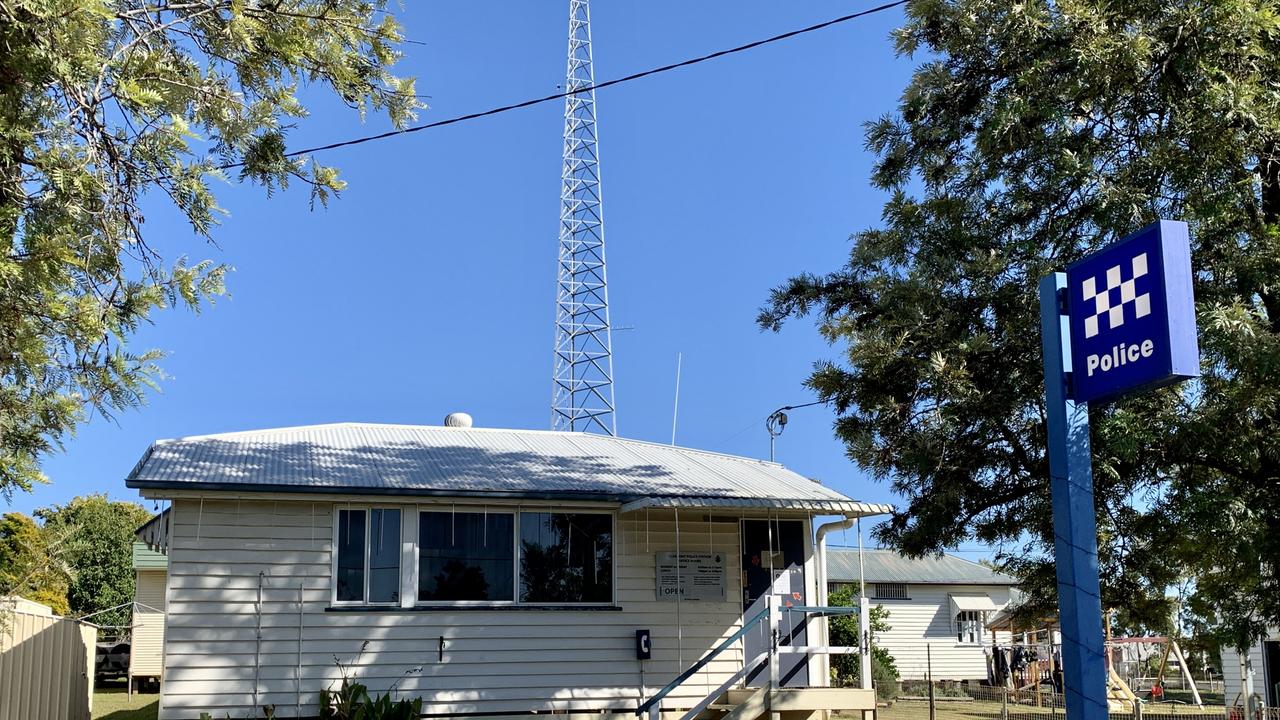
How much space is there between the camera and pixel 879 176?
1272 centimetres

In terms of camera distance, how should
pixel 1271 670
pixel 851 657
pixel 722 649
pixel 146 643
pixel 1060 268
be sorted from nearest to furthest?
1. pixel 1060 268
2. pixel 722 649
3. pixel 146 643
4. pixel 1271 670
5. pixel 851 657

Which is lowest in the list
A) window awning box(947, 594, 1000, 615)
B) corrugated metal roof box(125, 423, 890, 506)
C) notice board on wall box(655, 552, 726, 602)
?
window awning box(947, 594, 1000, 615)

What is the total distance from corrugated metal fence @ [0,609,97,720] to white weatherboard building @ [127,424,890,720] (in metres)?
1.44

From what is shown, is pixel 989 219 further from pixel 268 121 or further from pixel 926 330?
pixel 268 121

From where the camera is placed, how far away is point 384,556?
13.9 m

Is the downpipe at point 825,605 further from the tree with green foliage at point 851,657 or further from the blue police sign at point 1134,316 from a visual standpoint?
the tree with green foliage at point 851,657

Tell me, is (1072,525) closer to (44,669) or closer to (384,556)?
(384,556)

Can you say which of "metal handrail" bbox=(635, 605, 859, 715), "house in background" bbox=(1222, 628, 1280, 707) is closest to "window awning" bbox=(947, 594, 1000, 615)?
"house in background" bbox=(1222, 628, 1280, 707)

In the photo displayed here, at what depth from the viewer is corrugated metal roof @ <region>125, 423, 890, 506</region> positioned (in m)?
13.6

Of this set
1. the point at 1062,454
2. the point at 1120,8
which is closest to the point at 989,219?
the point at 1120,8

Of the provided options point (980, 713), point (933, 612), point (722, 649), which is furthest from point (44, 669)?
point (933, 612)

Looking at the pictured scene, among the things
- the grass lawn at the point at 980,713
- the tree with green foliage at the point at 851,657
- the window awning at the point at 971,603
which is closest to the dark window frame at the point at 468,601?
the grass lawn at the point at 980,713

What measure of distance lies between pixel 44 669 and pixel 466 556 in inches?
196

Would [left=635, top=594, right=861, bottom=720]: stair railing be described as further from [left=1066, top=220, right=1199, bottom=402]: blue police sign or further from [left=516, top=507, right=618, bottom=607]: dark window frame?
[left=1066, top=220, right=1199, bottom=402]: blue police sign
